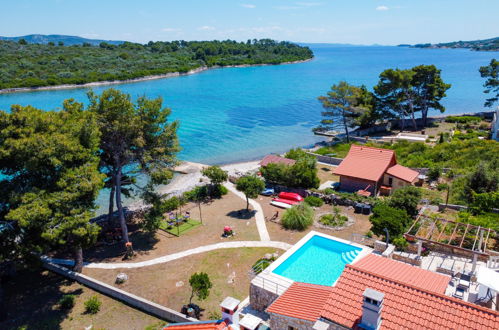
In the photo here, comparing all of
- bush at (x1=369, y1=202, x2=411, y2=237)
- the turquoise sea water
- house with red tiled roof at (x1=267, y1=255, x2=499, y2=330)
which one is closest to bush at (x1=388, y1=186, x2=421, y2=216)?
bush at (x1=369, y1=202, x2=411, y2=237)

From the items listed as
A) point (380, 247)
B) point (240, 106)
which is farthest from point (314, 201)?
point (240, 106)

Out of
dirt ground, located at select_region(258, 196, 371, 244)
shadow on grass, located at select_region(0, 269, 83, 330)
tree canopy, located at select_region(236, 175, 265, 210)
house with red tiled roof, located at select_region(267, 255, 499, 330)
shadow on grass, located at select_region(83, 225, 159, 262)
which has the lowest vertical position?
shadow on grass, located at select_region(83, 225, 159, 262)

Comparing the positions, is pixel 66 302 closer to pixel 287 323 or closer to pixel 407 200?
pixel 287 323

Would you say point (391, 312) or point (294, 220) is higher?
point (391, 312)

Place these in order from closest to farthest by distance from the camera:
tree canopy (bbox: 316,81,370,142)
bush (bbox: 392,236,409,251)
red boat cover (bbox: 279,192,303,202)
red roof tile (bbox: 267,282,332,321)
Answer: red roof tile (bbox: 267,282,332,321) < bush (bbox: 392,236,409,251) < red boat cover (bbox: 279,192,303,202) < tree canopy (bbox: 316,81,370,142)

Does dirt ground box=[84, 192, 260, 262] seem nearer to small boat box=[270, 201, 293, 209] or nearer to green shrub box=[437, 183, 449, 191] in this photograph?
small boat box=[270, 201, 293, 209]

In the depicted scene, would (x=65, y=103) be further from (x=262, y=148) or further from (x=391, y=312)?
(x=262, y=148)

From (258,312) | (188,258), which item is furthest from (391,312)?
(188,258)
